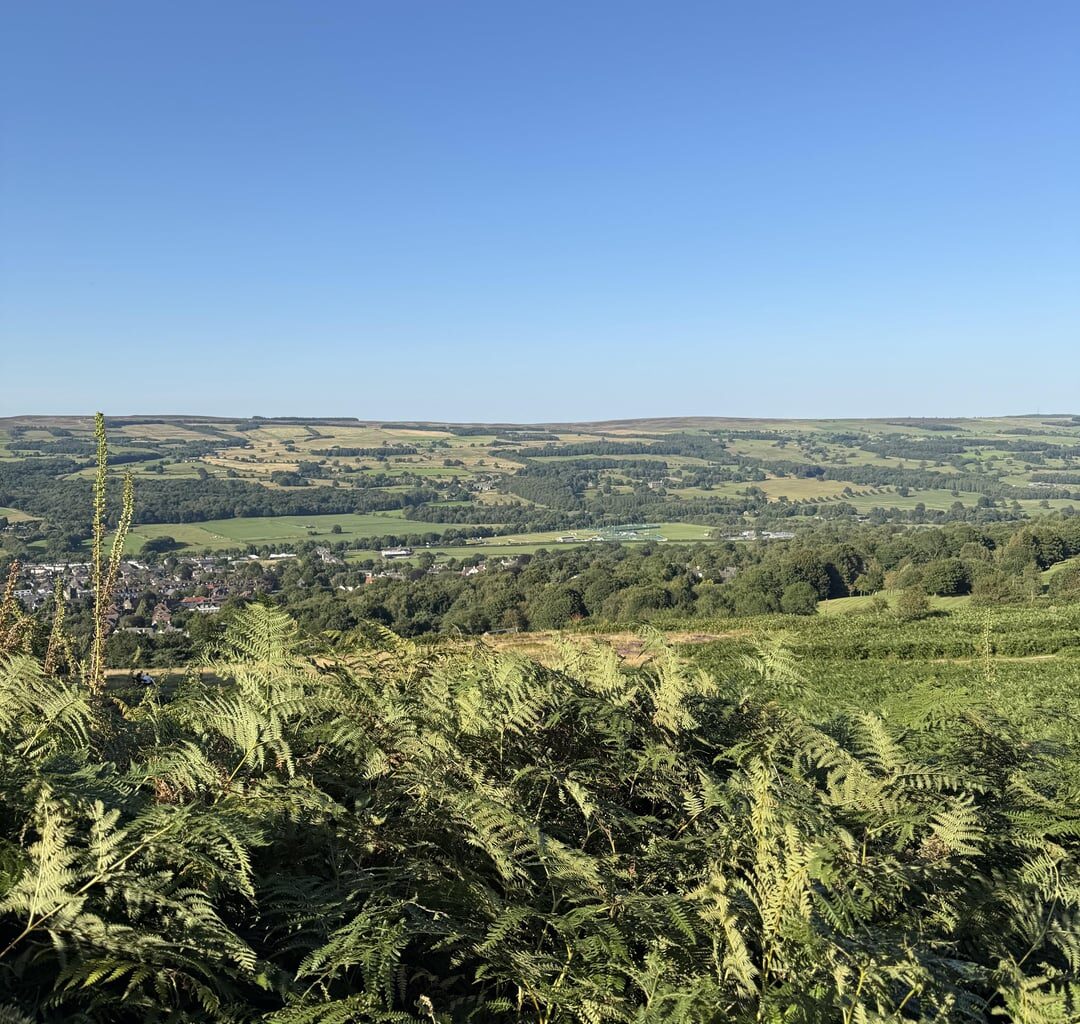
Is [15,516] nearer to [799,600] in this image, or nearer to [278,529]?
[278,529]

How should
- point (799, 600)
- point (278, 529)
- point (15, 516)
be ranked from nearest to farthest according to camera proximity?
point (799, 600) < point (15, 516) < point (278, 529)

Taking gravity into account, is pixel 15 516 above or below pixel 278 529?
above

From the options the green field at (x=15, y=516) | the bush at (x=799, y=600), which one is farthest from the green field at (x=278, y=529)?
the bush at (x=799, y=600)

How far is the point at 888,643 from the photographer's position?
31.4 meters

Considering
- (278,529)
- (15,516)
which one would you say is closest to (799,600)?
(278,529)

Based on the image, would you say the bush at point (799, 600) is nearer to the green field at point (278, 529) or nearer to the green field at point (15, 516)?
the green field at point (278, 529)

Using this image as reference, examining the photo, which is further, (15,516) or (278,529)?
(278,529)

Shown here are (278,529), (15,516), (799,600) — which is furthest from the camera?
(278,529)

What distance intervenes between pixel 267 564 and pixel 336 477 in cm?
7063

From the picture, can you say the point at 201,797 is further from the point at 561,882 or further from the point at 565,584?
the point at 565,584

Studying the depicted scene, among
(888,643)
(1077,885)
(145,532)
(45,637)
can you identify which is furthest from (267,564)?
(1077,885)

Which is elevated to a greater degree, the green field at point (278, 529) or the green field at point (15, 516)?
the green field at point (15, 516)

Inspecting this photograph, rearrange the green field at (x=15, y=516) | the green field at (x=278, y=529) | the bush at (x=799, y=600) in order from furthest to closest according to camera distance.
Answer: the green field at (x=278, y=529) → the green field at (x=15, y=516) → the bush at (x=799, y=600)

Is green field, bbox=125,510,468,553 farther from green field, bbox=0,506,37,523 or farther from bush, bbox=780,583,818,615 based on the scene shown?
bush, bbox=780,583,818,615
